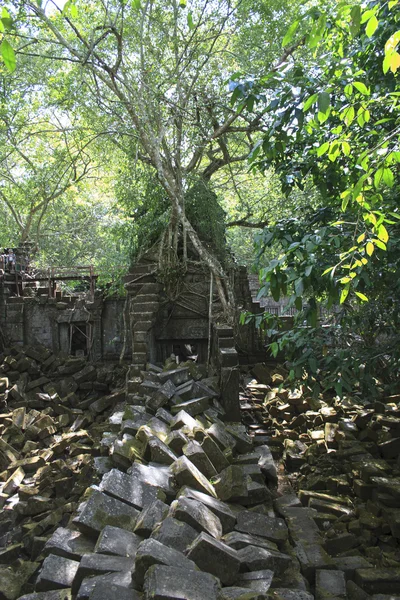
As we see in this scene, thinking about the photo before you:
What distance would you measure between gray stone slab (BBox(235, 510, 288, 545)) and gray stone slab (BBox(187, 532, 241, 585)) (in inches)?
28.1

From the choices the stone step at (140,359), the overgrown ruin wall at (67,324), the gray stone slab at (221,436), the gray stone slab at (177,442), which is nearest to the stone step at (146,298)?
the stone step at (140,359)

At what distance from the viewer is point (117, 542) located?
3.09 metres

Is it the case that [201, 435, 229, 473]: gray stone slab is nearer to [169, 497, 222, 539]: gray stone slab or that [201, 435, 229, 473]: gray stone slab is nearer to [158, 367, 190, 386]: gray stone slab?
[169, 497, 222, 539]: gray stone slab

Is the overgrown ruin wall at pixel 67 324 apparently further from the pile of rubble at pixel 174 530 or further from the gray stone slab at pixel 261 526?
the gray stone slab at pixel 261 526

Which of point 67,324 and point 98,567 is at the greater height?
point 67,324

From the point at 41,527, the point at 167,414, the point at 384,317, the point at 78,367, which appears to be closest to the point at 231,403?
the point at 167,414

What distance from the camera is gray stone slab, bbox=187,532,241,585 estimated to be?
2.82m

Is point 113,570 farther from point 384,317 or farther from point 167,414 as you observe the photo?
point 384,317

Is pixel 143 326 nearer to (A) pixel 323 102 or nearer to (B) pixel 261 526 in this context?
(B) pixel 261 526

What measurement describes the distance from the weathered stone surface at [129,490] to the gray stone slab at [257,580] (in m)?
1.05

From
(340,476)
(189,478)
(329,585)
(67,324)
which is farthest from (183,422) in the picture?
(67,324)

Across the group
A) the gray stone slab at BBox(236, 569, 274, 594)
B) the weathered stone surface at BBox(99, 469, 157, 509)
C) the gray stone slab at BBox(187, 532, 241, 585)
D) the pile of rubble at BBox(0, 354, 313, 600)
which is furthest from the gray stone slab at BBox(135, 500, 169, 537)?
the gray stone slab at BBox(236, 569, 274, 594)

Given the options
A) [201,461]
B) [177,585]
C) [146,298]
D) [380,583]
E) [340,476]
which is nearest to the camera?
[177,585]

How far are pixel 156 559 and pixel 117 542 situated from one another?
2.01ft
